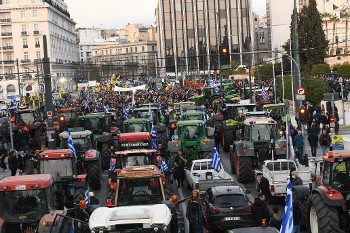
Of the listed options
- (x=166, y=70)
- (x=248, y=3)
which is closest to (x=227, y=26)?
(x=248, y=3)

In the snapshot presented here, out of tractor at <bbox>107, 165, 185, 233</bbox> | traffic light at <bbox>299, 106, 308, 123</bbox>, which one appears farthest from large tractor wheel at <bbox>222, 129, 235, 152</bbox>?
tractor at <bbox>107, 165, 185, 233</bbox>

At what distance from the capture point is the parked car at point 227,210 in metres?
17.2

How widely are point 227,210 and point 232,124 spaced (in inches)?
669

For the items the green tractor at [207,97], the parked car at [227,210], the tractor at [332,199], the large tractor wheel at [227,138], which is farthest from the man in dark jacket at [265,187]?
the green tractor at [207,97]

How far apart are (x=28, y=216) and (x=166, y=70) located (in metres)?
134

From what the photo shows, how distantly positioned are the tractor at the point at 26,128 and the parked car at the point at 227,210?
22.2 m

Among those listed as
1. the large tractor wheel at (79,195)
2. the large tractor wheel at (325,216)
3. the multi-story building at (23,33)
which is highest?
the multi-story building at (23,33)

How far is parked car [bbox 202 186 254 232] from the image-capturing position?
17.2 metres

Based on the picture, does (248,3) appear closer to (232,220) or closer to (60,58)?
(60,58)

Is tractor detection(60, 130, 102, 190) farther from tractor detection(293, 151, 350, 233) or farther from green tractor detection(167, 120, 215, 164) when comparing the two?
tractor detection(293, 151, 350, 233)

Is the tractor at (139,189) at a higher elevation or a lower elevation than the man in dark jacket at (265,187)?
higher

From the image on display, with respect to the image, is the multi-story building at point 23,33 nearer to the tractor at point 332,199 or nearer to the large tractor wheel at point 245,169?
the large tractor wheel at point 245,169

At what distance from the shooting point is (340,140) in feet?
97.6

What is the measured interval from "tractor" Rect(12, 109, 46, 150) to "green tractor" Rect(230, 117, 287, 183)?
15.5 metres
